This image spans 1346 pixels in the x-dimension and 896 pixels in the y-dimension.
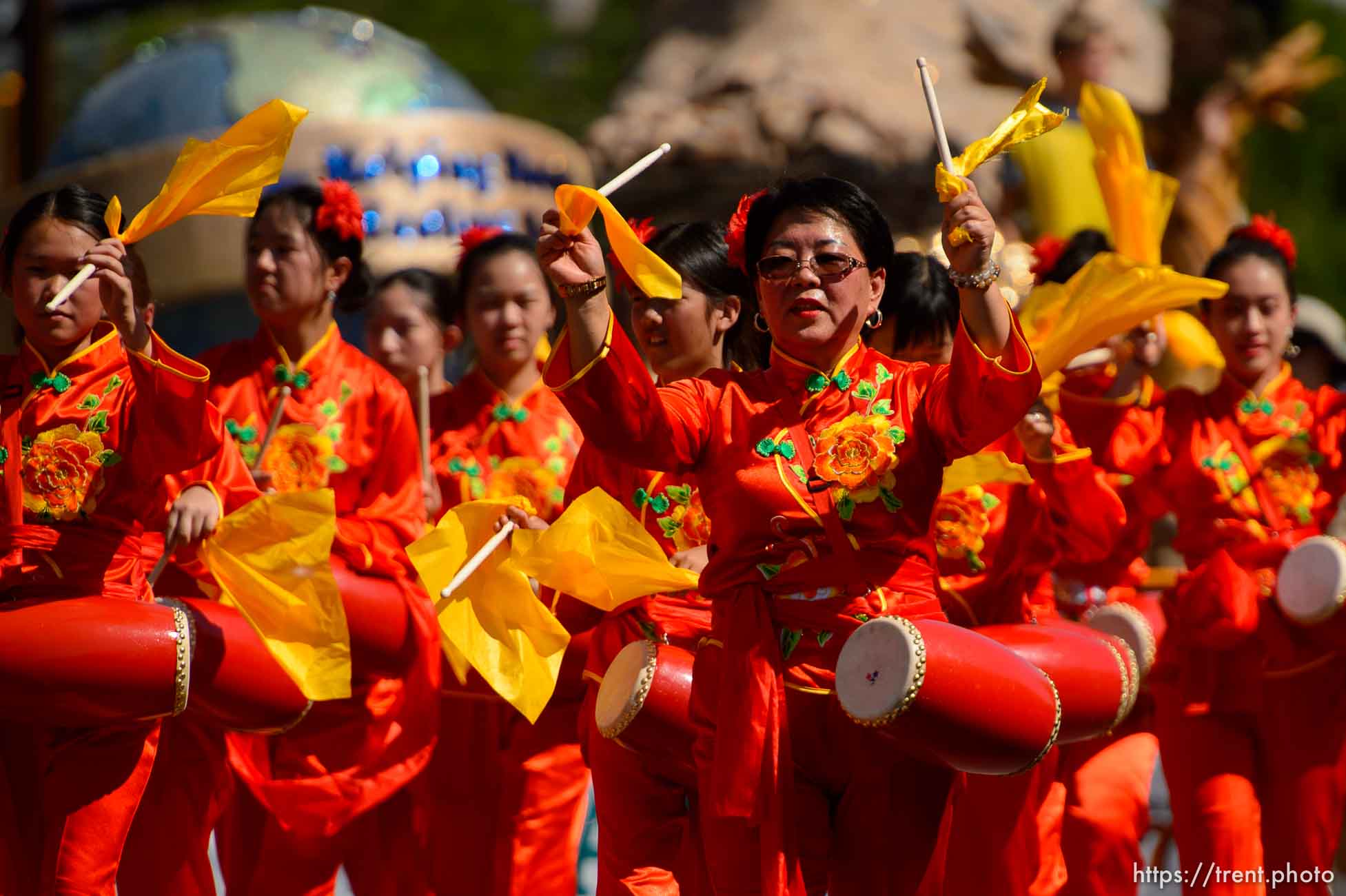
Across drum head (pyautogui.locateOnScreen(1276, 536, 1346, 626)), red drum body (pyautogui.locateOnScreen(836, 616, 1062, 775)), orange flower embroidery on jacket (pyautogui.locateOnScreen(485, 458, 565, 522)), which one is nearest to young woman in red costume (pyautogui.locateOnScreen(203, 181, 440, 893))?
orange flower embroidery on jacket (pyautogui.locateOnScreen(485, 458, 565, 522))

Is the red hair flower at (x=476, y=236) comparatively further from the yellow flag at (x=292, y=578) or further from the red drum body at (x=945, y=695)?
the red drum body at (x=945, y=695)

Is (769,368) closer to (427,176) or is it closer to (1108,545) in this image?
(1108,545)

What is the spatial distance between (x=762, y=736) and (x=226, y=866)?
7.30 feet

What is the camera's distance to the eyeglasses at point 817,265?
350 cm

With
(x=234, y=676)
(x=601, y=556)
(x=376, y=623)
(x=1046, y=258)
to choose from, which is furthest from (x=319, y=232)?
(x=1046, y=258)

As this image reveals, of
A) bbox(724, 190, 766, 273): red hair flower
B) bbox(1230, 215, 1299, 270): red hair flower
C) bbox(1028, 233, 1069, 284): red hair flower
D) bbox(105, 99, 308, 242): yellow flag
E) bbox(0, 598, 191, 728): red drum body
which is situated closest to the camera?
bbox(724, 190, 766, 273): red hair flower

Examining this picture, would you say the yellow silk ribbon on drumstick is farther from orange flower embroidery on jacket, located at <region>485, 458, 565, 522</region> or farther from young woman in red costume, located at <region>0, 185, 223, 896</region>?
orange flower embroidery on jacket, located at <region>485, 458, 565, 522</region>

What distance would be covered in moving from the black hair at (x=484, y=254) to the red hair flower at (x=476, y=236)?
0.05ft

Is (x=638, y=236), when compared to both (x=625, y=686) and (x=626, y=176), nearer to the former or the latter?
(x=626, y=176)

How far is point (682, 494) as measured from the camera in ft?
14.5

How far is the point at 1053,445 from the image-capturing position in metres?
4.48

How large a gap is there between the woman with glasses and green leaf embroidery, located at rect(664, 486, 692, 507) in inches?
33.0

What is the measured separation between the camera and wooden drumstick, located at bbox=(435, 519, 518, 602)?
13.0ft

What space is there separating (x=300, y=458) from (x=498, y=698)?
83cm
